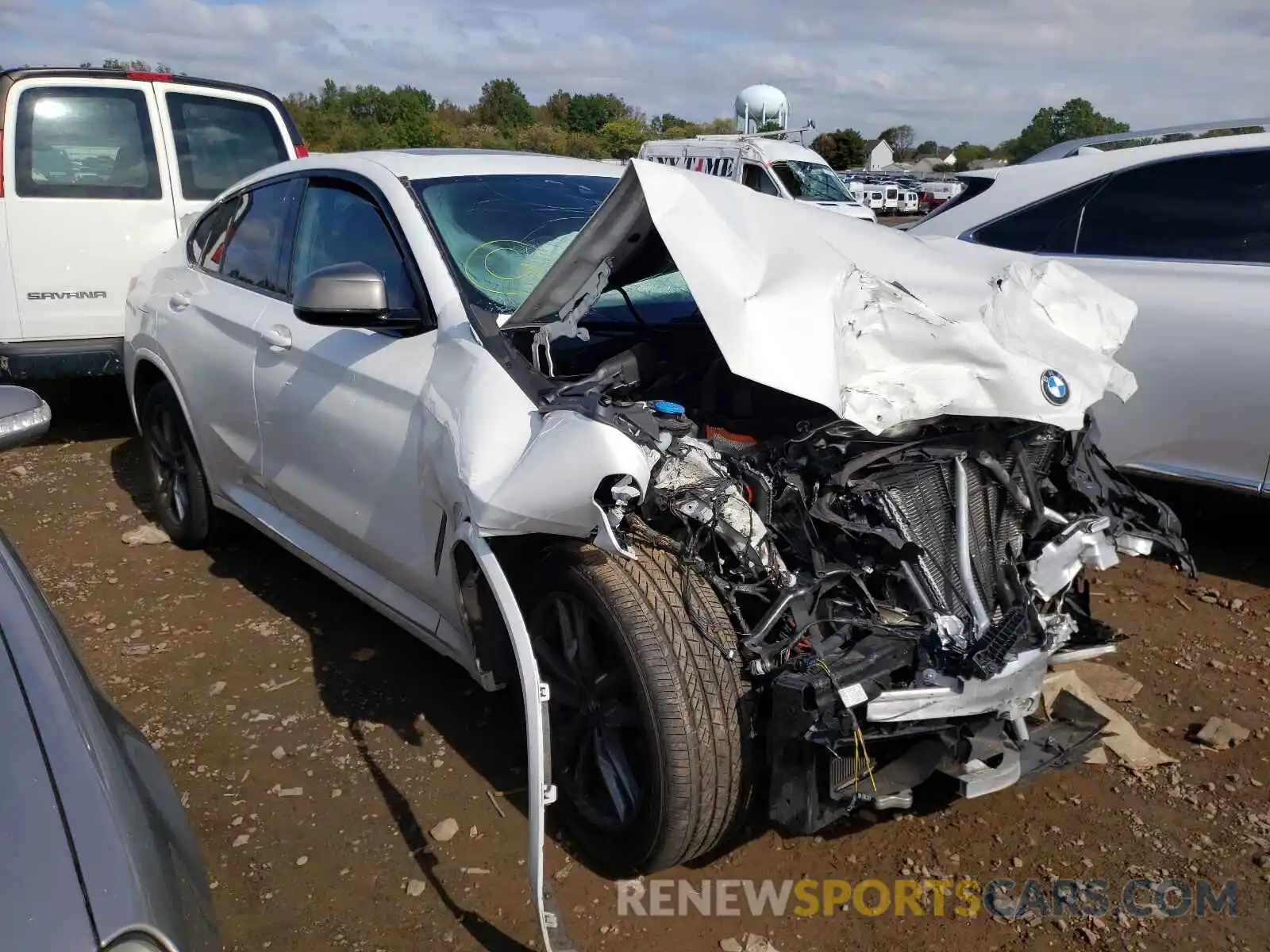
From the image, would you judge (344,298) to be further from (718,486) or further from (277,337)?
(718,486)

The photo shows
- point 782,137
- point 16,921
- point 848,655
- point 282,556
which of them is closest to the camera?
point 16,921

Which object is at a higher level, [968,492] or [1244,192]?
[1244,192]

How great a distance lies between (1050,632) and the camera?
2.51m

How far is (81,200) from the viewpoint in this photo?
623cm

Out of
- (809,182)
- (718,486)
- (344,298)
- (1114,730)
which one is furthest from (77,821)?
(809,182)

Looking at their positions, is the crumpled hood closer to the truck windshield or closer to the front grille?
the front grille

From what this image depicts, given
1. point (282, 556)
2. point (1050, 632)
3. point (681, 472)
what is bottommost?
point (282, 556)

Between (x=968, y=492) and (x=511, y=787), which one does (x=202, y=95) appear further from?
(x=968, y=492)

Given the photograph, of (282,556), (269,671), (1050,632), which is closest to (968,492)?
(1050,632)

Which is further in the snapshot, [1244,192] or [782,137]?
[782,137]

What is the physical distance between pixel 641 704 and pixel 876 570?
66 cm

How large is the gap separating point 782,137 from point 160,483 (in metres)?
18.0

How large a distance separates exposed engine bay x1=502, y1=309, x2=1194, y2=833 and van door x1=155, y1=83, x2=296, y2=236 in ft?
15.7

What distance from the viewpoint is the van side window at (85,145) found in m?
6.15
